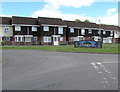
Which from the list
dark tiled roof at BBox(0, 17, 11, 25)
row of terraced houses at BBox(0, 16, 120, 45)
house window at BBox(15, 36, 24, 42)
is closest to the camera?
house window at BBox(15, 36, 24, 42)

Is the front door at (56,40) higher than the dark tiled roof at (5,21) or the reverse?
the reverse

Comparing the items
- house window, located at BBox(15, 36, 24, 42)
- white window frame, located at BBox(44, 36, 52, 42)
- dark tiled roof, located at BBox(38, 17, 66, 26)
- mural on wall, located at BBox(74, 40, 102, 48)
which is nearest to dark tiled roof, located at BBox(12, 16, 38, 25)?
dark tiled roof, located at BBox(38, 17, 66, 26)

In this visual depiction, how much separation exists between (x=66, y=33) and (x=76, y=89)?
4663 centimetres

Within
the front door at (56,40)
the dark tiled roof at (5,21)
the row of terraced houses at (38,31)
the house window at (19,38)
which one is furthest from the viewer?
the front door at (56,40)

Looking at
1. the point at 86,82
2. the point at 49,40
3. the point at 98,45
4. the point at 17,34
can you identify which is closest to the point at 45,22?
the point at 49,40

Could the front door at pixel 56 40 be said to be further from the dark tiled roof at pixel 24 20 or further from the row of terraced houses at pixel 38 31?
the dark tiled roof at pixel 24 20

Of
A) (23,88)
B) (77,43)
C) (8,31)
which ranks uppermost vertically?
(8,31)

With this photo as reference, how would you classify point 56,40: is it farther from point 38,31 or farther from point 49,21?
point 49,21

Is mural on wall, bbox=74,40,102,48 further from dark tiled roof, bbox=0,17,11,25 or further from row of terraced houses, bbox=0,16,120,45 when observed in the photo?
dark tiled roof, bbox=0,17,11,25

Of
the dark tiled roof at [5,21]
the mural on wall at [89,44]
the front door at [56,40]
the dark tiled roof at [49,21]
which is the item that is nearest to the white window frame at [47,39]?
the front door at [56,40]

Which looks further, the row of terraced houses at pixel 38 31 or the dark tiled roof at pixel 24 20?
the dark tiled roof at pixel 24 20

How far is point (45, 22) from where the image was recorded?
46875 mm

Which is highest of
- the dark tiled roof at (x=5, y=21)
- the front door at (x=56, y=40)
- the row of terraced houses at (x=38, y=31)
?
the dark tiled roof at (x=5, y=21)

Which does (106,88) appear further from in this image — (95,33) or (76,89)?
(95,33)
